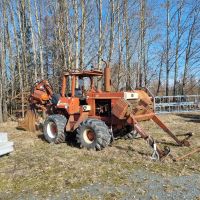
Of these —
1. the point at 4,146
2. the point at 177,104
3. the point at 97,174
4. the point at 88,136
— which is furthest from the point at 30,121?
the point at 177,104

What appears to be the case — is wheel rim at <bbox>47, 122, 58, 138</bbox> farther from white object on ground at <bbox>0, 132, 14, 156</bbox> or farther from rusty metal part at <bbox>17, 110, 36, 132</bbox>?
rusty metal part at <bbox>17, 110, 36, 132</bbox>

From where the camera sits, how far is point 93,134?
26.1 feet

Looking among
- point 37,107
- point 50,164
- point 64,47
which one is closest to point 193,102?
point 64,47

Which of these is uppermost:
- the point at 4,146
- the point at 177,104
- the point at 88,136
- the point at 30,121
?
the point at 177,104

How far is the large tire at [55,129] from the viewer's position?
8.89 m

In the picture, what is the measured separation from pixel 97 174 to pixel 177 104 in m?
14.2

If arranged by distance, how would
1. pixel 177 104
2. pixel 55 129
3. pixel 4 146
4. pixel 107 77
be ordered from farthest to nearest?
pixel 177 104
pixel 55 129
pixel 107 77
pixel 4 146

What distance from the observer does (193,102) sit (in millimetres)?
19609

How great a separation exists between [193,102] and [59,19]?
31.1 feet

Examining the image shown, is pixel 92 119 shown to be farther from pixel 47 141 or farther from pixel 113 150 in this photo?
pixel 47 141

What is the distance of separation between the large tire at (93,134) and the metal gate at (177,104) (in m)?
10.4

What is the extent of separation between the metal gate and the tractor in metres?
9.14

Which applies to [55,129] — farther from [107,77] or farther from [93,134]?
[107,77]

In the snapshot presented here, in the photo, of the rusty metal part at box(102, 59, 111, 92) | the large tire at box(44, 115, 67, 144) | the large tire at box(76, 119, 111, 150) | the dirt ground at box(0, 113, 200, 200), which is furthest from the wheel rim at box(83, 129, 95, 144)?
the rusty metal part at box(102, 59, 111, 92)
